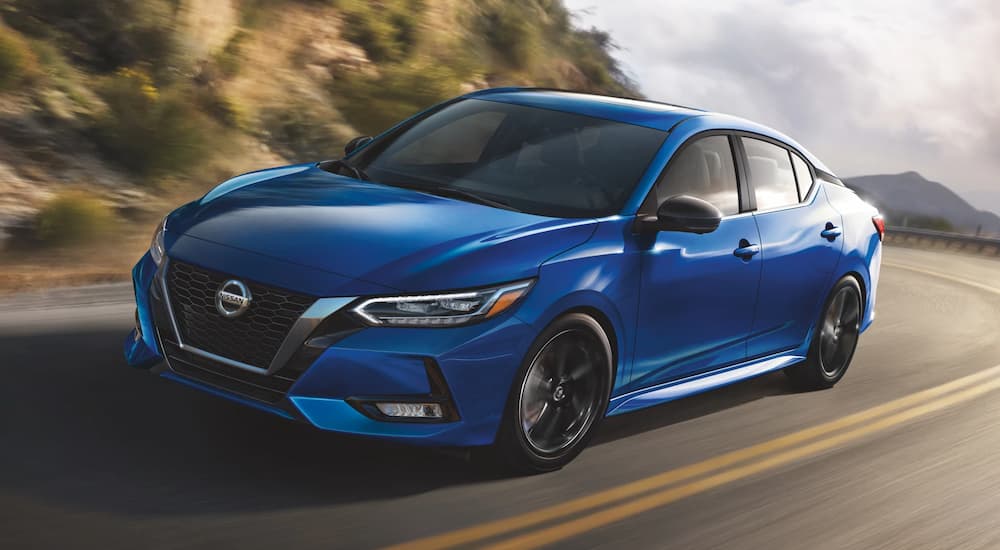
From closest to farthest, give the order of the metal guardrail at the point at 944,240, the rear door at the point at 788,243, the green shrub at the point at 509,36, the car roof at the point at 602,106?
the car roof at the point at 602,106
the rear door at the point at 788,243
the green shrub at the point at 509,36
the metal guardrail at the point at 944,240

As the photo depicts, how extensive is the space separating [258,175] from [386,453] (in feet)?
5.78

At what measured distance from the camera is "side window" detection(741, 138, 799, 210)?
6.91m

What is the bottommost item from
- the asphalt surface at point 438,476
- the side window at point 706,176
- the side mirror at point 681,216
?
the asphalt surface at point 438,476

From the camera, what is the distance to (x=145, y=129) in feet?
38.5

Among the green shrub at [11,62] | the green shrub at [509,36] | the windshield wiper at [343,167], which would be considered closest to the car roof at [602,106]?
the windshield wiper at [343,167]

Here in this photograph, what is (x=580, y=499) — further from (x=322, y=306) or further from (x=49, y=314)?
(x=49, y=314)

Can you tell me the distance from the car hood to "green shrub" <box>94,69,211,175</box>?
6.07 metres

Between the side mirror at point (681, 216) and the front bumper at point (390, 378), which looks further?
the side mirror at point (681, 216)

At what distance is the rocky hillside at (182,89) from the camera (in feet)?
35.7

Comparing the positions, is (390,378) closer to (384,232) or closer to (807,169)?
(384,232)

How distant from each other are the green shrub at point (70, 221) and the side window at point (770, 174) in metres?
5.37

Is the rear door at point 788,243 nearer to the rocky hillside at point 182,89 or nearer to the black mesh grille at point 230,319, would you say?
the black mesh grille at point 230,319

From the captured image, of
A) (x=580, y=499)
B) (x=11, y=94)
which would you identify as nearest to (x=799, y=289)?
(x=580, y=499)

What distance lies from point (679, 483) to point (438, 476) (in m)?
1.15
